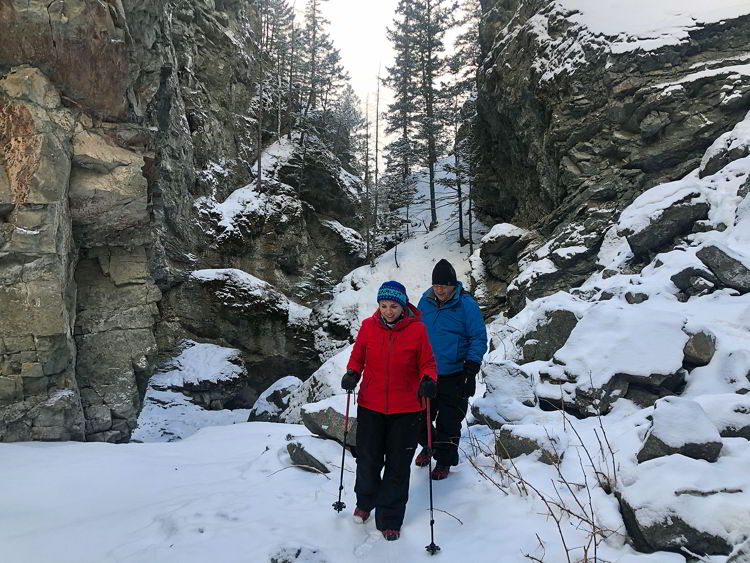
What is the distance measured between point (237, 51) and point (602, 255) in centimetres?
2693

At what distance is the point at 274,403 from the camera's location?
13797mm

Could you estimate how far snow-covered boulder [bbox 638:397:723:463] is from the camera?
2.92 metres

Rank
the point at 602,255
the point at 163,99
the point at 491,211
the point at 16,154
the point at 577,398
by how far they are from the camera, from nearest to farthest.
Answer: the point at 577,398 < the point at 16,154 < the point at 602,255 < the point at 163,99 < the point at 491,211

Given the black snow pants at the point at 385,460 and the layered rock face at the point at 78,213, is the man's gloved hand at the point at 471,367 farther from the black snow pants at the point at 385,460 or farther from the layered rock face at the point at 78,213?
the layered rock face at the point at 78,213

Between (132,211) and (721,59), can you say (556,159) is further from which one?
(132,211)

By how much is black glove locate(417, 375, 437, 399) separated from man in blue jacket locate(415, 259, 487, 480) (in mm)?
935

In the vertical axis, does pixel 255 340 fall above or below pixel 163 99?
below

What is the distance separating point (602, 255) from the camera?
12383mm

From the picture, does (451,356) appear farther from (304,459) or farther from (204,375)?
(204,375)

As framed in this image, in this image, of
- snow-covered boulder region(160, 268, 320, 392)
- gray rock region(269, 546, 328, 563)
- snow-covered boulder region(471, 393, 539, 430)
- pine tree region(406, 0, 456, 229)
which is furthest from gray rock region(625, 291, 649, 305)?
pine tree region(406, 0, 456, 229)

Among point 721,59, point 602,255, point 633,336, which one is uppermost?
point 721,59

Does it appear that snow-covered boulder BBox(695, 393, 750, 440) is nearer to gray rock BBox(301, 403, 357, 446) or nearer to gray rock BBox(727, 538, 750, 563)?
gray rock BBox(727, 538, 750, 563)

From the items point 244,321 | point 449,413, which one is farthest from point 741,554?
point 244,321

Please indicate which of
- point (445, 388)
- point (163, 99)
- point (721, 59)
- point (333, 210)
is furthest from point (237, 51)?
point (445, 388)
